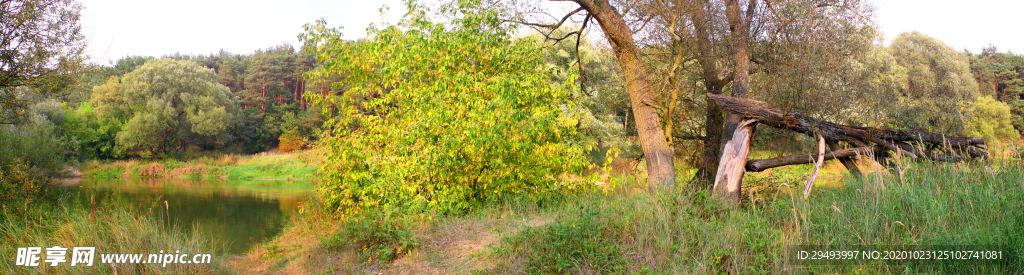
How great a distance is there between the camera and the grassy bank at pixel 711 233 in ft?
12.0

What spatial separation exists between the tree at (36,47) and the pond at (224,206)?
82.9 inches


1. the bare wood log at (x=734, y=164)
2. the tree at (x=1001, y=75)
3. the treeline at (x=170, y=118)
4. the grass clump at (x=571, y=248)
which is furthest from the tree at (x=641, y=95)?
the tree at (x=1001, y=75)

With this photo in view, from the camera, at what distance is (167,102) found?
3531 cm

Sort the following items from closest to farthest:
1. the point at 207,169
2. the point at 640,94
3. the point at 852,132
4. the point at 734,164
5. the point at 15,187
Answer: the point at 734,164, the point at 852,132, the point at 640,94, the point at 15,187, the point at 207,169

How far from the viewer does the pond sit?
36.9ft

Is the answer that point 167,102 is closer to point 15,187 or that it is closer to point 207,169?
point 207,169

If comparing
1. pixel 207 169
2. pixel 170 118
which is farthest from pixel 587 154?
pixel 170 118

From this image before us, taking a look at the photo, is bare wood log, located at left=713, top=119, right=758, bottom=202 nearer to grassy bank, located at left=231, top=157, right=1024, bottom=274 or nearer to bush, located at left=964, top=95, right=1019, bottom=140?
grassy bank, located at left=231, top=157, right=1024, bottom=274

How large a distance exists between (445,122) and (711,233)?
3565 mm

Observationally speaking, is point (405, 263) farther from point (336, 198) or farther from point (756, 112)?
point (756, 112)

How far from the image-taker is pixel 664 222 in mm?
4359

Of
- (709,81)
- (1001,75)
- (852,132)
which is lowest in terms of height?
(852,132)

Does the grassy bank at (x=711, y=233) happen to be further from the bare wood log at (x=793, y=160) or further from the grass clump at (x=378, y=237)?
the bare wood log at (x=793, y=160)

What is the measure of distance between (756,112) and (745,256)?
3082mm
